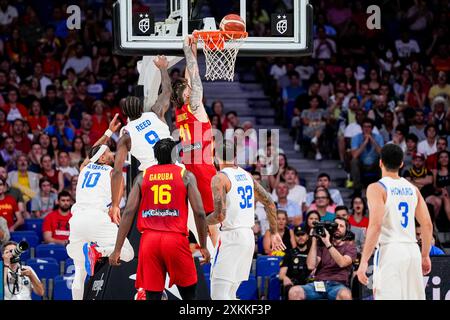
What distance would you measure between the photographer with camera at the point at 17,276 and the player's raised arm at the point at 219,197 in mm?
2693

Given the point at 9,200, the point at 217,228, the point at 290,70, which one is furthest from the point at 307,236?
the point at 290,70

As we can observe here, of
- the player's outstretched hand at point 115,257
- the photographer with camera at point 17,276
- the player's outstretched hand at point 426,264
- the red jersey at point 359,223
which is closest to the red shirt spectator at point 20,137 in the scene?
the photographer with camera at point 17,276

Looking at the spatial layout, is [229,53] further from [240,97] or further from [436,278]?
[240,97]

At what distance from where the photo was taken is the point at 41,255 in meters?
17.2

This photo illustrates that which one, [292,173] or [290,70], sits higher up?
[290,70]

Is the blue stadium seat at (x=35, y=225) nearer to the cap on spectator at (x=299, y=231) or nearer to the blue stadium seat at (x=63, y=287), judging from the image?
the blue stadium seat at (x=63, y=287)

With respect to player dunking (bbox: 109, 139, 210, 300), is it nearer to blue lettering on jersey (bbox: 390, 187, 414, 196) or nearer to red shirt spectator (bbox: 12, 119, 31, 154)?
blue lettering on jersey (bbox: 390, 187, 414, 196)

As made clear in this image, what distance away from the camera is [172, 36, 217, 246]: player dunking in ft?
45.9

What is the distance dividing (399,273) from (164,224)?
224cm

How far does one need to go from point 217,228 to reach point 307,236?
85.3 inches

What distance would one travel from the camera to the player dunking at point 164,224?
40.3 ft

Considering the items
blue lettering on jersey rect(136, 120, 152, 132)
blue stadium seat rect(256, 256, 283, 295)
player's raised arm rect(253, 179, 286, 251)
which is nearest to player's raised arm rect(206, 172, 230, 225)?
player's raised arm rect(253, 179, 286, 251)

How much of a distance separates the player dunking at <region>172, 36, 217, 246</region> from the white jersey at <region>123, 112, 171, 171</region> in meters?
0.24

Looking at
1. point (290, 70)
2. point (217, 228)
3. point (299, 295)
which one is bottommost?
point (299, 295)
